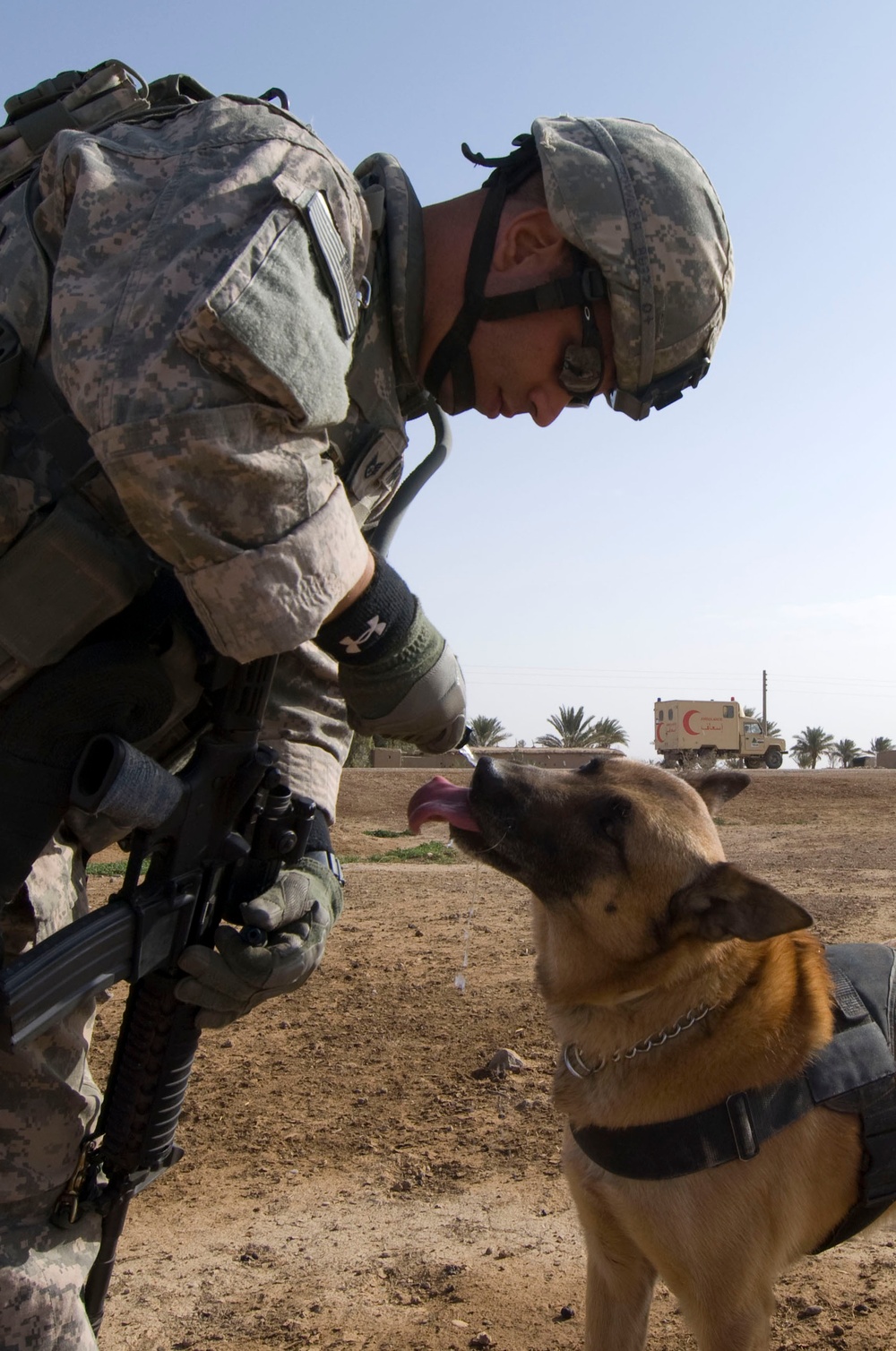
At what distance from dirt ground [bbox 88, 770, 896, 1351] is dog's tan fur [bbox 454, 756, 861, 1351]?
1.91 feet

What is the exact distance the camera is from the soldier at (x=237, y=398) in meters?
1.84

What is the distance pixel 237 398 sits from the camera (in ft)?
6.04

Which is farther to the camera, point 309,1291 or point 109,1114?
point 309,1291

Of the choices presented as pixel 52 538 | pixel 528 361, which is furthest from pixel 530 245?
pixel 52 538

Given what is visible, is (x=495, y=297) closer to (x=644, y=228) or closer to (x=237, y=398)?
(x=644, y=228)

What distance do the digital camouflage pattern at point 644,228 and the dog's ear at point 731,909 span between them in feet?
4.48

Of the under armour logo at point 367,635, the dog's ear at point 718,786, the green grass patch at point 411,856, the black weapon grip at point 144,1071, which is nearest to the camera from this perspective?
the under armour logo at point 367,635

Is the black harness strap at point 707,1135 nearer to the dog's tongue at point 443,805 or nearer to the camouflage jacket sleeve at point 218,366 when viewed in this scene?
the dog's tongue at point 443,805

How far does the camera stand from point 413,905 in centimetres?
875

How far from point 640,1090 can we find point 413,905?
579 cm

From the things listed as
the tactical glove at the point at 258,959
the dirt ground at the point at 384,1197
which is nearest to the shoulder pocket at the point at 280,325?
the tactical glove at the point at 258,959

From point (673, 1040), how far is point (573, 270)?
6.78 feet

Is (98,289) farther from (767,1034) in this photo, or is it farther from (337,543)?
(767,1034)

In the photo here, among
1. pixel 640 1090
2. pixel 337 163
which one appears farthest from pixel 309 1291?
pixel 337 163
